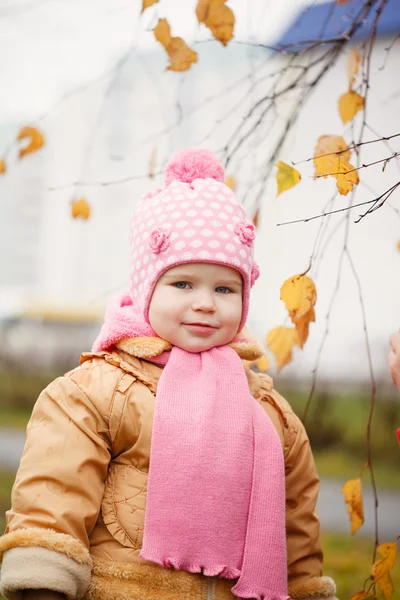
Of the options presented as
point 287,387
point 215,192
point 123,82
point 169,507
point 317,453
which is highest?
point 123,82

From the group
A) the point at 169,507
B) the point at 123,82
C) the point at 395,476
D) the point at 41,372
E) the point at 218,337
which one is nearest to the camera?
the point at 169,507

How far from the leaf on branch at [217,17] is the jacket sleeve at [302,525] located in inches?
43.6

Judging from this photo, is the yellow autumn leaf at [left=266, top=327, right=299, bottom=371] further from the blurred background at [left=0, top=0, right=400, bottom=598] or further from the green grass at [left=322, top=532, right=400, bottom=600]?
the green grass at [left=322, top=532, right=400, bottom=600]

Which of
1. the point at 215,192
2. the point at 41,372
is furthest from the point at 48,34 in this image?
the point at 215,192

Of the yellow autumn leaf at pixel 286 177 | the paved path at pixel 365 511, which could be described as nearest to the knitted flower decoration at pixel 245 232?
the yellow autumn leaf at pixel 286 177

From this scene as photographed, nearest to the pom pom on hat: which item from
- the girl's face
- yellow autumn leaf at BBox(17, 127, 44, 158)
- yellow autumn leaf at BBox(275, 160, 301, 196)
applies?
yellow autumn leaf at BBox(275, 160, 301, 196)

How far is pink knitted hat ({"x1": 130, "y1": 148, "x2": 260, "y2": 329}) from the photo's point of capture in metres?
1.61

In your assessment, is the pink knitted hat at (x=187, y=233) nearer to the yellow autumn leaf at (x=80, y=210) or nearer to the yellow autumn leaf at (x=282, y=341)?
the yellow autumn leaf at (x=282, y=341)

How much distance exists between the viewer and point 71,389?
5.07 feet

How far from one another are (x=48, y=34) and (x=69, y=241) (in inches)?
77.1

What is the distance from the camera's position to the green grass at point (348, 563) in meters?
2.85

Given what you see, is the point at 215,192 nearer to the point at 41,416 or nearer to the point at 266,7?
the point at 41,416

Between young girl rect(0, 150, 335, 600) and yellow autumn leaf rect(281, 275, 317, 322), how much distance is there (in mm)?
149

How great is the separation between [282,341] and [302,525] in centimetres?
61
